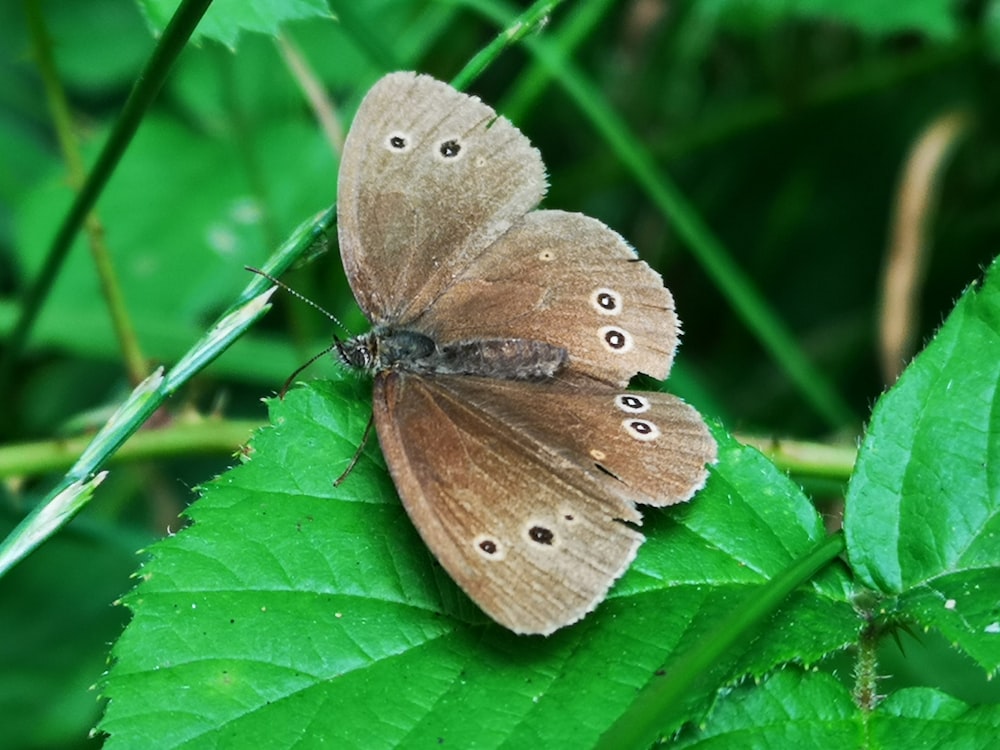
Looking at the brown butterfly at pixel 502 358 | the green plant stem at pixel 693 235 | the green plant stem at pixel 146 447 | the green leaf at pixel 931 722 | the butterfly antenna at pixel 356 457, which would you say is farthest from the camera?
the green plant stem at pixel 693 235

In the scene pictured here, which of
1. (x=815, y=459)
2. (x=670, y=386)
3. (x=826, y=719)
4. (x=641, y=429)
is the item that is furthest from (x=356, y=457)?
(x=670, y=386)

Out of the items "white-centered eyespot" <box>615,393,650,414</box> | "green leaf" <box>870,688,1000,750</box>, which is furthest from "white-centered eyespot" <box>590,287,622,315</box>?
"green leaf" <box>870,688,1000,750</box>

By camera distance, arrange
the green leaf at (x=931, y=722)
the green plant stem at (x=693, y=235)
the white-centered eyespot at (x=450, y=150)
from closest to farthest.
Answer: the green leaf at (x=931, y=722)
the white-centered eyespot at (x=450, y=150)
the green plant stem at (x=693, y=235)

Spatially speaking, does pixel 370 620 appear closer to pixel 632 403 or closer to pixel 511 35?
pixel 632 403

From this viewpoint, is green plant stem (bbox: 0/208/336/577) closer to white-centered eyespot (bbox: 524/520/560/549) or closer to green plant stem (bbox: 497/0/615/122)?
white-centered eyespot (bbox: 524/520/560/549)

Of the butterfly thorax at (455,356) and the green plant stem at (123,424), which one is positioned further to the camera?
the butterfly thorax at (455,356)

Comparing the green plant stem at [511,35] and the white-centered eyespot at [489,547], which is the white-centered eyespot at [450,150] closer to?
the green plant stem at [511,35]

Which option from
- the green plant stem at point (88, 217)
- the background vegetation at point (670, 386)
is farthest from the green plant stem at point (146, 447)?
the green plant stem at point (88, 217)

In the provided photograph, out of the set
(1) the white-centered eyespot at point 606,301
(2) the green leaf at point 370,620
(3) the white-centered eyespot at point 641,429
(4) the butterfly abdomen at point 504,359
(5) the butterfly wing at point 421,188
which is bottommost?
(2) the green leaf at point 370,620

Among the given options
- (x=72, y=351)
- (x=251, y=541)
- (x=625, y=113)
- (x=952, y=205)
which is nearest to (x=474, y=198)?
(x=251, y=541)
